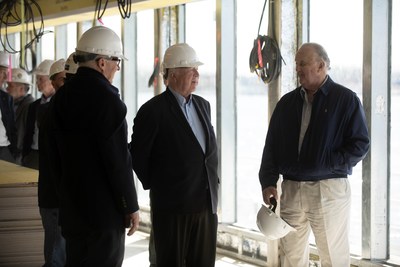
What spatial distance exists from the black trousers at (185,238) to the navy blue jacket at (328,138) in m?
0.62

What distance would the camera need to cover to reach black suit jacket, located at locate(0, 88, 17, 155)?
20.7ft

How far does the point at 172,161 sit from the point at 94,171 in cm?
82

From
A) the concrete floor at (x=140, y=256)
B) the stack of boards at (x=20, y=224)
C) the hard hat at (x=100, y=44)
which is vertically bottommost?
the concrete floor at (x=140, y=256)

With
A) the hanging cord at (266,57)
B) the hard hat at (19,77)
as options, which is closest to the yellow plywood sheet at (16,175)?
the hanging cord at (266,57)

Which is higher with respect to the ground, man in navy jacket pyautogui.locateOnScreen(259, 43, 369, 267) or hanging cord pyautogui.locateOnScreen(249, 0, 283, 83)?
hanging cord pyautogui.locateOnScreen(249, 0, 283, 83)

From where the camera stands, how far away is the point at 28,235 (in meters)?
4.45

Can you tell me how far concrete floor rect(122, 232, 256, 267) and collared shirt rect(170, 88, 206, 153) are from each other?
1.87m

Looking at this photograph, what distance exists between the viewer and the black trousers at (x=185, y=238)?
12.5 feet

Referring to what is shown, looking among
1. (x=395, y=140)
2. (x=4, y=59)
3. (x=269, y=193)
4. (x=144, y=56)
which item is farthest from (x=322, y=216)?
(x=4, y=59)

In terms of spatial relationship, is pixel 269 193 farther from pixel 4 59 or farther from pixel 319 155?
pixel 4 59

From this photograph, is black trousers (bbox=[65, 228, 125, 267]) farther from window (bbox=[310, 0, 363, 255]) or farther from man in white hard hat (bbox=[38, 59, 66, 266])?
window (bbox=[310, 0, 363, 255])

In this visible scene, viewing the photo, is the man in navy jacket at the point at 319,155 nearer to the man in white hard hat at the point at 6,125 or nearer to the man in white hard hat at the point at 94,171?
the man in white hard hat at the point at 94,171

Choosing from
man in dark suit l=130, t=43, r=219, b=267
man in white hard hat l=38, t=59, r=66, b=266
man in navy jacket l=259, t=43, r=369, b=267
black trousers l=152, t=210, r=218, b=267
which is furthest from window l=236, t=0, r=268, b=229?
man in white hard hat l=38, t=59, r=66, b=266

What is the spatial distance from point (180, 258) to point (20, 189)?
129 cm
